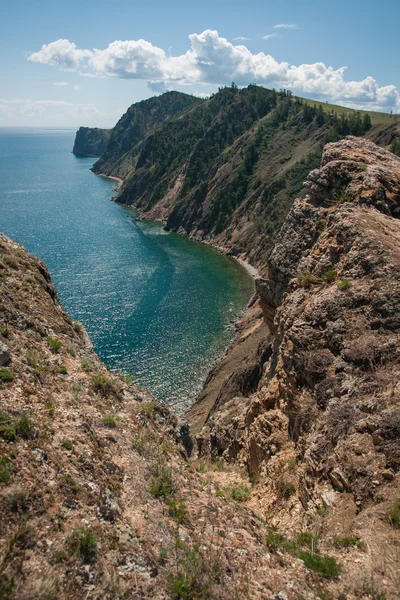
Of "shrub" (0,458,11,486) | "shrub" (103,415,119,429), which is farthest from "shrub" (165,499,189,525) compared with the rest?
"shrub" (0,458,11,486)

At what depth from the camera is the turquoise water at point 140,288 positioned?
5506cm

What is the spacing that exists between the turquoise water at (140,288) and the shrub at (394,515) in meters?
38.6

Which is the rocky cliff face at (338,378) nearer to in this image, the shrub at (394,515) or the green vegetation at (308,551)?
the shrub at (394,515)

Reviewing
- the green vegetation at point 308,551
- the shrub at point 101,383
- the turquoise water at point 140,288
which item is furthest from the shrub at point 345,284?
the turquoise water at point 140,288

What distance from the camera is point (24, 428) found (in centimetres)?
1028

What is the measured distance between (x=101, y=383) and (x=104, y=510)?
6.59 meters

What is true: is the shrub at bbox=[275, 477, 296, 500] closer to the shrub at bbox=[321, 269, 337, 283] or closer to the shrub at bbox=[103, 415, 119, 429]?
the shrub at bbox=[103, 415, 119, 429]

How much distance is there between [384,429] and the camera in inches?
451

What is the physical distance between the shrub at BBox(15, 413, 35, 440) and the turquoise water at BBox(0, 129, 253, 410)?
37.5 m

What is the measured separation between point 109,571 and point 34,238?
104902 mm

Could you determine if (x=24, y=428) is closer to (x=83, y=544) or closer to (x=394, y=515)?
(x=83, y=544)

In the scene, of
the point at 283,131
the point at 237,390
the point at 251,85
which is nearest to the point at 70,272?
the point at 237,390

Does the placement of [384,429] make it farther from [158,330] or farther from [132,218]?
[132,218]

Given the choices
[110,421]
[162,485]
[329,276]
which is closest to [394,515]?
[162,485]
